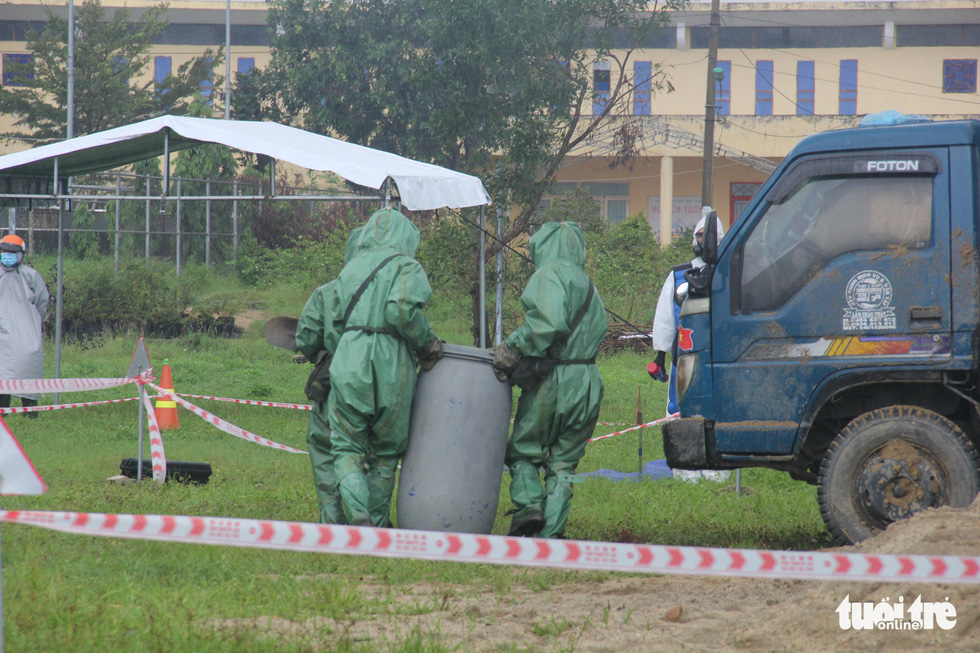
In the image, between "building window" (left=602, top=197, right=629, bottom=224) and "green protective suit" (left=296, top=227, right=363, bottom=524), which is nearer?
"green protective suit" (left=296, top=227, right=363, bottom=524)

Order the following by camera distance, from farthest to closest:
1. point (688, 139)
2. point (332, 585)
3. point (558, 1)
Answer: point (688, 139)
point (558, 1)
point (332, 585)

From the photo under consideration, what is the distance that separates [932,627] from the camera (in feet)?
11.9

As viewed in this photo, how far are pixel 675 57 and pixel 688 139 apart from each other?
489cm

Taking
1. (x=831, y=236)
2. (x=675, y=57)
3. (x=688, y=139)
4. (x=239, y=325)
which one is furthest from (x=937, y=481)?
(x=675, y=57)

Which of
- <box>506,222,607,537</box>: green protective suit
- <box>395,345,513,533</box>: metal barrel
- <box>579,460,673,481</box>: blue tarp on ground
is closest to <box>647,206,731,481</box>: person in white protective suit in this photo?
<box>579,460,673,481</box>: blue tarp on ground

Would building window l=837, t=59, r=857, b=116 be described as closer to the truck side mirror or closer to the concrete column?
the concrete column

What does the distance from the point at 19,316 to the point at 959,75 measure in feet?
100

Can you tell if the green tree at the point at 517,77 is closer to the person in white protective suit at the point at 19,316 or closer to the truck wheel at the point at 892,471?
the person in white protective suit at the point at 19,316

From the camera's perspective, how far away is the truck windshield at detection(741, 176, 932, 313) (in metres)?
5.07

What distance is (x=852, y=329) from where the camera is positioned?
508 centimetres

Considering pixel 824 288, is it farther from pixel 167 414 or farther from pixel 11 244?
pixel 11 244

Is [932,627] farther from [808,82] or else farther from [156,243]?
[808,82]

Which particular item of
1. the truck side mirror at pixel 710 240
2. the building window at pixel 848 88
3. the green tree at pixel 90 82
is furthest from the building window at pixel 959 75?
the truck side mirror at pixel 710 240

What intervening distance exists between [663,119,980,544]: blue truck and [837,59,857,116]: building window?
28881mm
